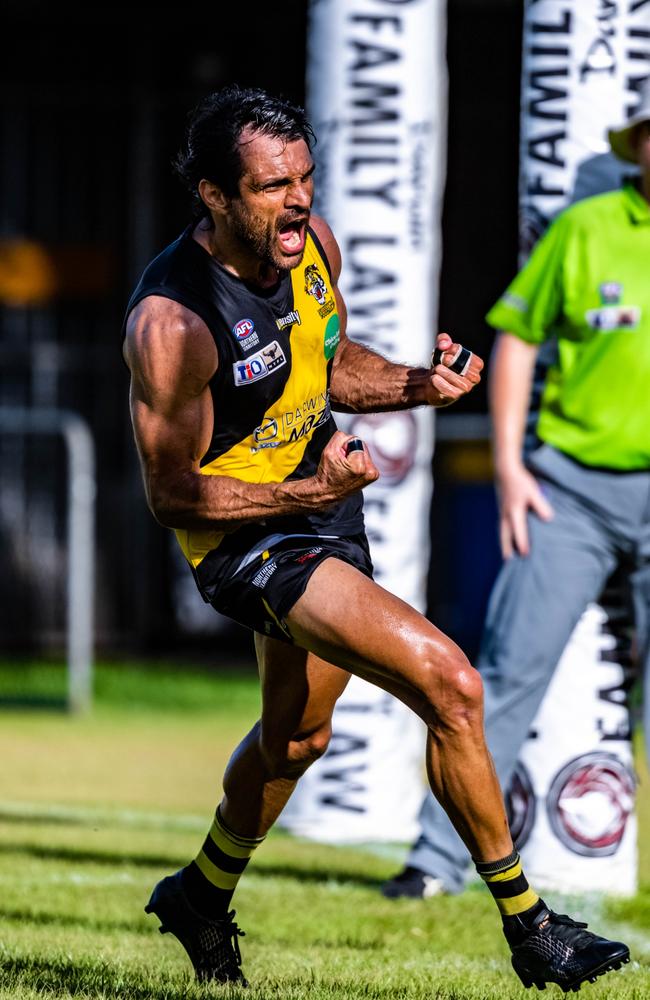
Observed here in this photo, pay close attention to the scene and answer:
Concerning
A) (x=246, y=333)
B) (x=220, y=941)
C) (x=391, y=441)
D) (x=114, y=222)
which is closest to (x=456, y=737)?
(x=220, y=941)

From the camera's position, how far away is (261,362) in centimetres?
507

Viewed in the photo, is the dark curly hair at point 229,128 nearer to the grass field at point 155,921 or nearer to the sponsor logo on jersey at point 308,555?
the sponsor logo on jersey at point 308,555

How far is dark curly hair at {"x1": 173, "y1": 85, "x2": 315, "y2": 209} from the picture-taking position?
5.05 m

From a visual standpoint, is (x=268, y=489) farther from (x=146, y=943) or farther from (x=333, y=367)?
(x=146, y=943)

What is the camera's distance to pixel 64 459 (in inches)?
631

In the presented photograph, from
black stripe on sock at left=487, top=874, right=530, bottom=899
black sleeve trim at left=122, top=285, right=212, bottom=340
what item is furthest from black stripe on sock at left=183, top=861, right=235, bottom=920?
black sleeve trim at left=122, top=285, right=212, bottom=340

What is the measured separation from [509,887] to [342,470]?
1.16m

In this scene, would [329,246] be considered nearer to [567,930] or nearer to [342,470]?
[342,470]

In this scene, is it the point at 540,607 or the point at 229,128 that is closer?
the point at 229,128

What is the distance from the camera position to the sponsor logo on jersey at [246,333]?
5039mm

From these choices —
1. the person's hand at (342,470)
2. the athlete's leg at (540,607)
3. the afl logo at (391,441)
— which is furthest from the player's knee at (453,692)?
the afl logo at (391,441)

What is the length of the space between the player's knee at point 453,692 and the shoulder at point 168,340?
0.99m

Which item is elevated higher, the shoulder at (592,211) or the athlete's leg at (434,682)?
the shoulder at (592,211)

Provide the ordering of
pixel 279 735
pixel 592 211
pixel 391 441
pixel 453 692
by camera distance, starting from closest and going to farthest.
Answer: pixel 453 692, pixel 279 735, pixel 592 211, pixel 391 441
